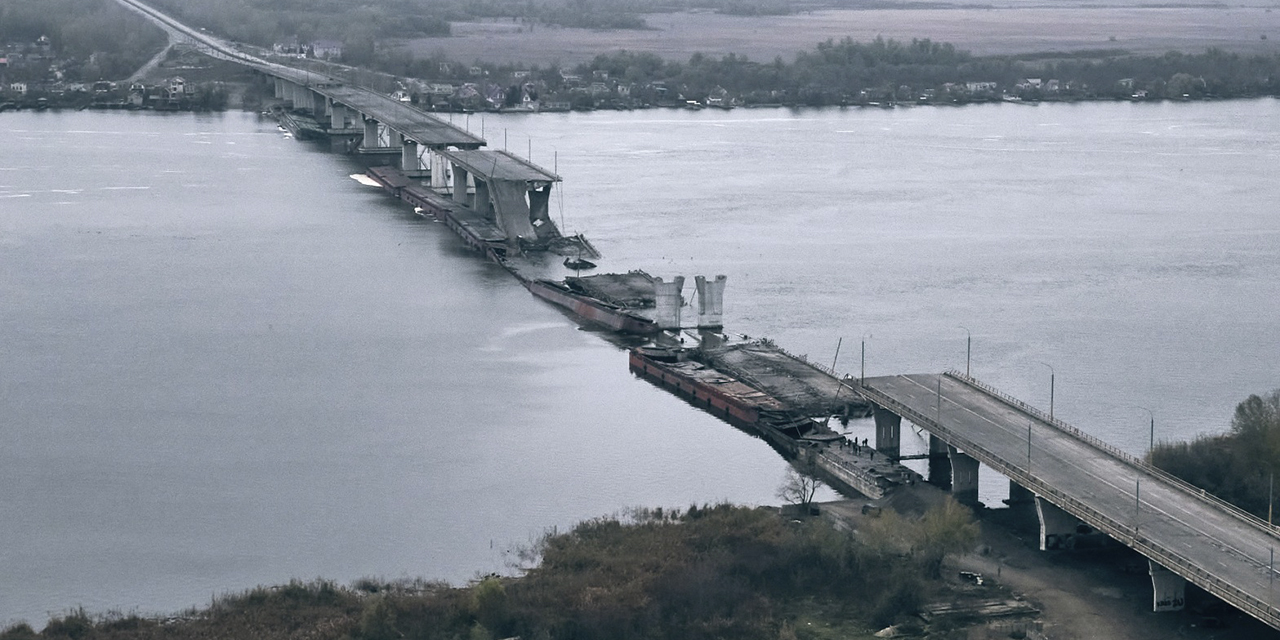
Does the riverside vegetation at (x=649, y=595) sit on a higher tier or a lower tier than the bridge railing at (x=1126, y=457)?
lower

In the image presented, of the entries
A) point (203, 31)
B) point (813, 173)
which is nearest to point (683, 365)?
point (813, 173)

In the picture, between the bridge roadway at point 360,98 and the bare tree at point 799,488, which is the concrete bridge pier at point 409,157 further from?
the bare tree at point 799,488

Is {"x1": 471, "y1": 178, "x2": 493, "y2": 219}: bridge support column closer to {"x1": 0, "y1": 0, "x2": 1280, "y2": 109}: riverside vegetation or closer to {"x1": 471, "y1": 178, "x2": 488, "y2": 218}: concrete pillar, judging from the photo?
{"x1": 471, "y1": 178, "x2": 488, "y2": 218}: concrete pillar

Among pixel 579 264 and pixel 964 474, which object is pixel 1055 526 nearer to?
pixel 964 474

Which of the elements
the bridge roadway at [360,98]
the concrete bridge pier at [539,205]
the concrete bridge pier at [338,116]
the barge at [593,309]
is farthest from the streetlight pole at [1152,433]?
the concrete bridge pier at [338,116]

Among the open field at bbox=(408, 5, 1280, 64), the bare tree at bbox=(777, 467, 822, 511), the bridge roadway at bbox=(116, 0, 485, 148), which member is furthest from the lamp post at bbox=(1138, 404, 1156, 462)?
the open field at bbox=(408, 5, 1280, 64)

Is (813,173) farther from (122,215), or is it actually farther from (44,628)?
(44,628)

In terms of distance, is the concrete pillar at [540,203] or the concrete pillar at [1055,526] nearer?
the concrete pillar at [1055,526]
